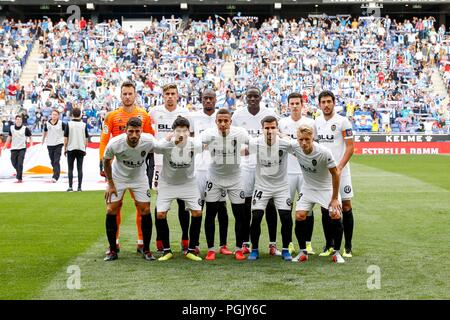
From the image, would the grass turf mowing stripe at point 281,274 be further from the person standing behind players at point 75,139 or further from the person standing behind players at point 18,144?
the person standing behind players at point 18,144

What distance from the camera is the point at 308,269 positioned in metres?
8.38

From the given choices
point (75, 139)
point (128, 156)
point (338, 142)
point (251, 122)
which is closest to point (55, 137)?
point (75, 139)

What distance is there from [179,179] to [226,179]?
0.64 meters

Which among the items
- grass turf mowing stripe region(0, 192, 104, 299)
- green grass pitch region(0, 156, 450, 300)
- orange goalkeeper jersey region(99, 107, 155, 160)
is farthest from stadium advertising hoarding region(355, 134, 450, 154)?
orange goalkeeper jersey region(99, 107, 155, 160)

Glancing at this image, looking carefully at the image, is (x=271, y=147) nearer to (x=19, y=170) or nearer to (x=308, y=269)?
(x=308, y=269)

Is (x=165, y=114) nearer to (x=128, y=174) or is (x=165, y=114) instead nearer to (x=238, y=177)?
(x=128, y=174)

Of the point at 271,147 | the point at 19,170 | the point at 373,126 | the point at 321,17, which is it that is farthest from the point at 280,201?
the point at 321,17

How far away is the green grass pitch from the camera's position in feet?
23.3

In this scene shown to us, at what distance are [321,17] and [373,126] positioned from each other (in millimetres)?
13541

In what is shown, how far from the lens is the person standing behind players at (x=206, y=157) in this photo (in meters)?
9.61

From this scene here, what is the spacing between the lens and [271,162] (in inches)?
364

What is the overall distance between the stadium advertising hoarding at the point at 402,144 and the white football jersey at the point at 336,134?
25804mm

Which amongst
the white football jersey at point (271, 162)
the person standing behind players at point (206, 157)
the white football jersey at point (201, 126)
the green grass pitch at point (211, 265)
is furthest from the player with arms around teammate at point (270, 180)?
the white football jersey at point (201, 126)

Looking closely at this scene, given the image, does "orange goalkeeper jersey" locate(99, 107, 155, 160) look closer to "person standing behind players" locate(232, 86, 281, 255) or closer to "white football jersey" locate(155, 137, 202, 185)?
"white football jersey" locate(155, 137, 202, 185)
